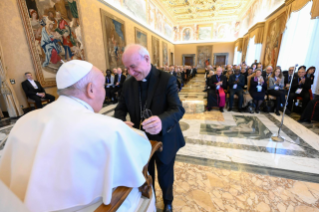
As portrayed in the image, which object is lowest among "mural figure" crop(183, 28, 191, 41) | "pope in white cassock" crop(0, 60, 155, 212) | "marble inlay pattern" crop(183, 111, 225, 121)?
"marble inlay pattern" crop(183, 111, 225, 121)

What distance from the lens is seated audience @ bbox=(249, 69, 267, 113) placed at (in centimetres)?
522

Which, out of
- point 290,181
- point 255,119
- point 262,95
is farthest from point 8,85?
point 262,95

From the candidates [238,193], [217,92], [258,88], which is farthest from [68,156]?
[258,88]

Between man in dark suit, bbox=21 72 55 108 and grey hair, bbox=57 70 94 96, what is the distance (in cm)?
546

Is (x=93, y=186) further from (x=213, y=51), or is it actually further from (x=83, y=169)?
(x=213, y=51)

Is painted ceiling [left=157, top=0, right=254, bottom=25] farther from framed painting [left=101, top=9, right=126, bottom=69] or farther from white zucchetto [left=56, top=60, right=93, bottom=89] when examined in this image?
white zucchetto [left=56, top=60, right=93, bottom=89]

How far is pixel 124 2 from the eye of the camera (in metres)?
9.15

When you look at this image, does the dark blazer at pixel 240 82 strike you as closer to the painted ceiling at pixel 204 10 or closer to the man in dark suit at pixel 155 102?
the man in dark suit at pixel 155 102

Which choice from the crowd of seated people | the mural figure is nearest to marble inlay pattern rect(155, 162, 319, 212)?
the crowd of seated people

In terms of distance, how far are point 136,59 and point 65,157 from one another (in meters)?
0.90

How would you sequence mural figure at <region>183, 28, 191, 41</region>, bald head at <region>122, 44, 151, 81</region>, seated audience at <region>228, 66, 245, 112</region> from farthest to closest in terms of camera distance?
mural figure at <region>183, 28, 191, 41</region>
seated audience at <region>228, 66, 245, 112</region>
bald head at <region>122, 44, 151, 81</region>

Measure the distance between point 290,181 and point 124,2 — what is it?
1106 cm

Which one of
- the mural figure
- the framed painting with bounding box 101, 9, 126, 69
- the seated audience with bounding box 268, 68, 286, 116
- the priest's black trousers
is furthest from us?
the mural figure

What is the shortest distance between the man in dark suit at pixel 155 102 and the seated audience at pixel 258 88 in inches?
193
